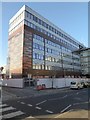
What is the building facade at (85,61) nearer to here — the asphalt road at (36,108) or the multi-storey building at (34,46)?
the multi-storey building at (34,46)

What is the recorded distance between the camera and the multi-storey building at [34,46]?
57.5 m

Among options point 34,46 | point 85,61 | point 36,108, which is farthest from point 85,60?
point 36,108

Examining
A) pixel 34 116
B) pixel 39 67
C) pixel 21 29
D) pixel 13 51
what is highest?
pixel 21 29

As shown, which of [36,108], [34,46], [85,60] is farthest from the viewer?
[85,60]

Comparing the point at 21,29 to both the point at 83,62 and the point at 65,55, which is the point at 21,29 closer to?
the point at 65,55

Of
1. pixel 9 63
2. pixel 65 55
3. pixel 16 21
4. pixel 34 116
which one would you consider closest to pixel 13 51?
pixel 9 63

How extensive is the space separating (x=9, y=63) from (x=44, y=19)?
18.3 m

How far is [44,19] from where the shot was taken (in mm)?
68375

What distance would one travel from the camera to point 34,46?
198 feet

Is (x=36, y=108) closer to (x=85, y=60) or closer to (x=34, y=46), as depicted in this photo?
(x=34, y=46)

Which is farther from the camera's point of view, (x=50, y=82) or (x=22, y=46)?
(x=22, y=46)

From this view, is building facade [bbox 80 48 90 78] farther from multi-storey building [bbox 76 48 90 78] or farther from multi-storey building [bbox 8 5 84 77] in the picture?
multi-storey building [bbox 8 5 84 77]

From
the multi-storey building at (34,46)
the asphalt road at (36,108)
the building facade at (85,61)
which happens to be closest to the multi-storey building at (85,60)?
the building facade at (85,61)

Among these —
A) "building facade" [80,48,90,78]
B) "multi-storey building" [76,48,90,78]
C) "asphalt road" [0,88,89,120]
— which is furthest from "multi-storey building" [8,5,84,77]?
"asphalt road" [0,88,89,120]
